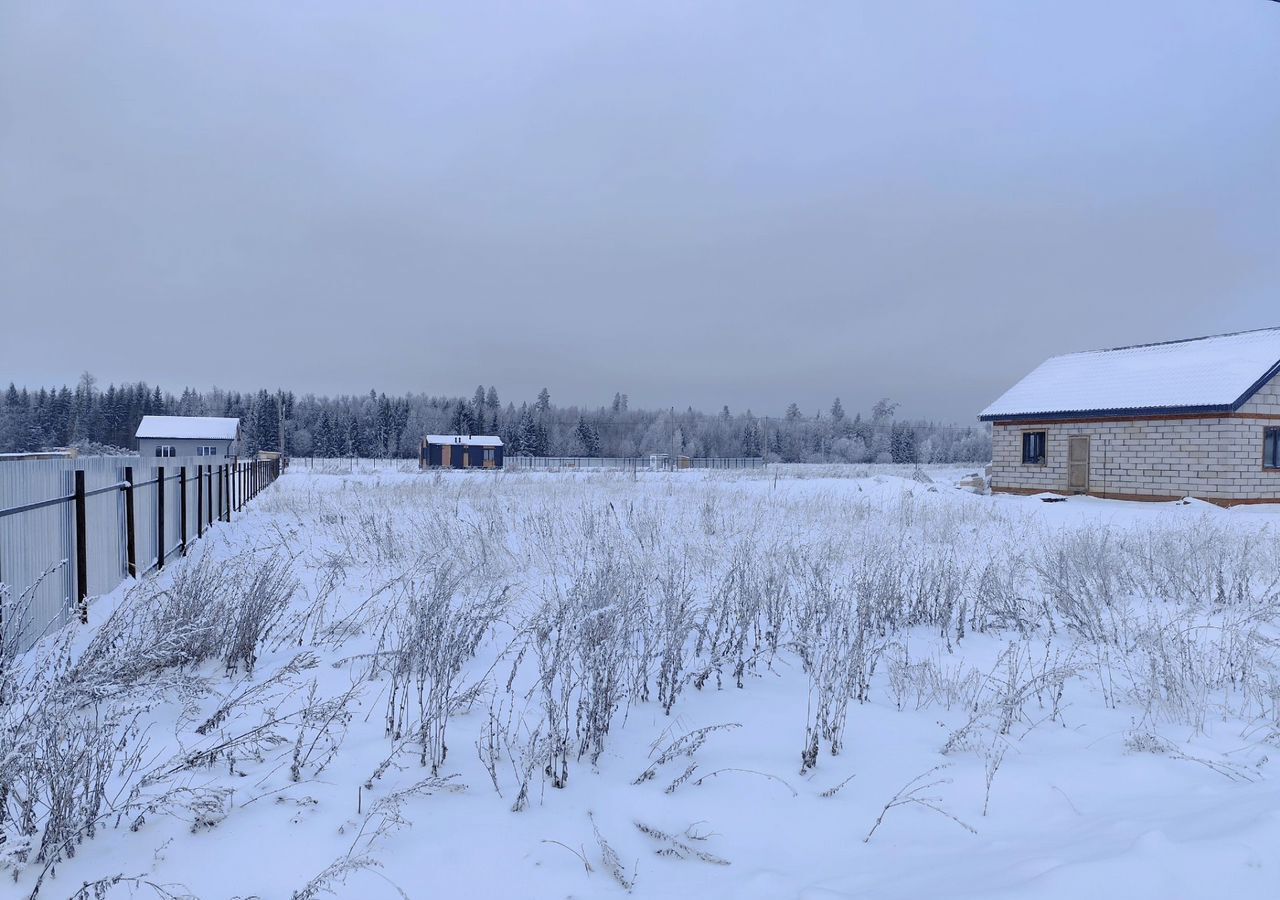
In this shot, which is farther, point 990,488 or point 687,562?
point 990,488

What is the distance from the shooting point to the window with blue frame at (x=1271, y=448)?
57.3ft

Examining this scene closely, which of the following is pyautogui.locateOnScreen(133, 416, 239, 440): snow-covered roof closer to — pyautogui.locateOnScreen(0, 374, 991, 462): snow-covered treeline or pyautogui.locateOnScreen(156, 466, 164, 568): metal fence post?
pyautogui.locateOnScreen(0, 374, 991, 462): snow-covered treeline

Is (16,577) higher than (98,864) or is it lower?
higher

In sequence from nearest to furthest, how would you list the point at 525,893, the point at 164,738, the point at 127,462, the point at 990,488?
the point at 525,893 < the point at 164,738 < the point at 127,462 < the point at 990,488

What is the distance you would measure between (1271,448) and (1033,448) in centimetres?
550

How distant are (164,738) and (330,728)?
2.50 feet

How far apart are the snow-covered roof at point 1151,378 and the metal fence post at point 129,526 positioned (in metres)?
21.1

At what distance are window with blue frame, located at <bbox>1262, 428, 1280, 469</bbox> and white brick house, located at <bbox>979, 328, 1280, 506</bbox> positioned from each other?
25mm

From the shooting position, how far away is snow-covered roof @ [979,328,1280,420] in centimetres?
1730

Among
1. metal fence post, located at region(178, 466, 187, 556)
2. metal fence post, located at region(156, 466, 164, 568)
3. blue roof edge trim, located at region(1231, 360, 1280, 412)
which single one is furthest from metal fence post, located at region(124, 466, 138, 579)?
blue roof edge trim, located at region(1231, 360, 1280, 412)

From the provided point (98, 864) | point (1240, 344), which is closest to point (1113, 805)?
point (98, 864)

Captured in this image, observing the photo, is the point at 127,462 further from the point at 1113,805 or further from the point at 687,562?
the point at 1113,805

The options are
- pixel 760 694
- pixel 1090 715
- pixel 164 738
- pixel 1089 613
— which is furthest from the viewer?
pixel 1089 613

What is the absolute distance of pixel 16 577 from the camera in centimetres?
483
